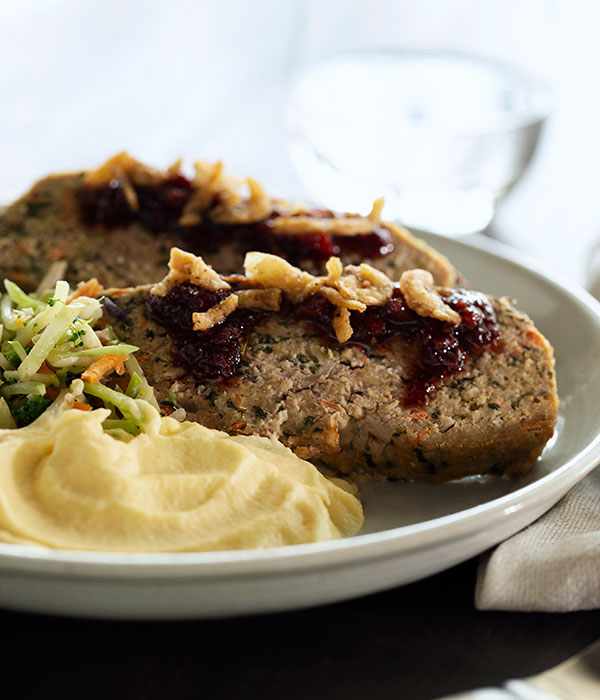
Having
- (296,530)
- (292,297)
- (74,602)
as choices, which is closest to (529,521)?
(296,530)

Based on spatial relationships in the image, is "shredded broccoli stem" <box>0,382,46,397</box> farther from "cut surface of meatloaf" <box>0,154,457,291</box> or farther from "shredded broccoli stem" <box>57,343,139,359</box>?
"cut surface of meatloaf" <box>0,154,457,291</box>

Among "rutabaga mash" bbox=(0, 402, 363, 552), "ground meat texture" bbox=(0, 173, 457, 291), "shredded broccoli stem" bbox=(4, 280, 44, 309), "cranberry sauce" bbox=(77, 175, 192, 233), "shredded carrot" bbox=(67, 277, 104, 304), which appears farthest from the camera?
"cranberry sauce" bbox=(77, 175, 192, 233)

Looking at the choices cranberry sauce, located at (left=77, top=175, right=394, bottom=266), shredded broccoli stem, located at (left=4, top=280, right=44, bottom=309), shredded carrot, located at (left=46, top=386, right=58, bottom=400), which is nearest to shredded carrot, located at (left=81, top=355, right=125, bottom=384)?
shredded carrot, located at (left=46, top=386, right=58, bottom=400)

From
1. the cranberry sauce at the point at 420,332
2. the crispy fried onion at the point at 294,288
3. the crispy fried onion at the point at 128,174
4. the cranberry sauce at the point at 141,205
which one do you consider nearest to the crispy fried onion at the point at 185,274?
the crispy fried onion at the point at 294,288

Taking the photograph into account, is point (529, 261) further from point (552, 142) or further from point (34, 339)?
point (552, 142)

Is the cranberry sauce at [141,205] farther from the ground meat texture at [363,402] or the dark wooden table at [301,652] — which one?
the dark wooden table at [301,652]

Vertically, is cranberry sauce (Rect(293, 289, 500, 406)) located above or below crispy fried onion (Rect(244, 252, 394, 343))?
below

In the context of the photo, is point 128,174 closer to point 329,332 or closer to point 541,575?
point 329,332
